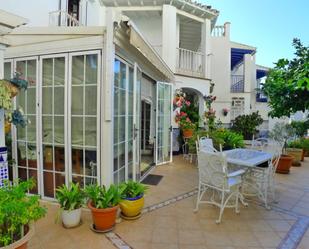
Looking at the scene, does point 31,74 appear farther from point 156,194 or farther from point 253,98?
point 253,98

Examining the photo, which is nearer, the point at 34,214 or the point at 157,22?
the point at 34,214

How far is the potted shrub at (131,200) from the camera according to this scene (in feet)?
10.7

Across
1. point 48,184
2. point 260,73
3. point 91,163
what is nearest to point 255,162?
point 91,163

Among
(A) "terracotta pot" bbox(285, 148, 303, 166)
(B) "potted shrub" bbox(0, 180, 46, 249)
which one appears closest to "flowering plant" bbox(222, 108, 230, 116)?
(A) "terracotta pot" bbox(285, 148, 303, 166)

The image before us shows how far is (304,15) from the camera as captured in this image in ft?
24.7

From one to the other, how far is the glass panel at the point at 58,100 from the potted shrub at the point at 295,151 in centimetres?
694

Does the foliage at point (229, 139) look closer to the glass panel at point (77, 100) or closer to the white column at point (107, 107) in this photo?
the white column at point (107, 107)

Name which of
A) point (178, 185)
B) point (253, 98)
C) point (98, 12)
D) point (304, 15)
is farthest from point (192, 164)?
point (253, 98)

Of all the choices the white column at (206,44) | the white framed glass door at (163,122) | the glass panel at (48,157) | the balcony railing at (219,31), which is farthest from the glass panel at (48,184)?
the balcony railing at (219,31)

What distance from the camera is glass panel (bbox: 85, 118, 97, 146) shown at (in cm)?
352

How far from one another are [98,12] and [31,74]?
6.32 m

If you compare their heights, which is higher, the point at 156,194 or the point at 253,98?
the point at 253,98

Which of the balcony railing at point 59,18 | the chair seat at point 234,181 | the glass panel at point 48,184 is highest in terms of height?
the balcony railing at point 59,18

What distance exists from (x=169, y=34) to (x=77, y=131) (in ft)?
19.9
